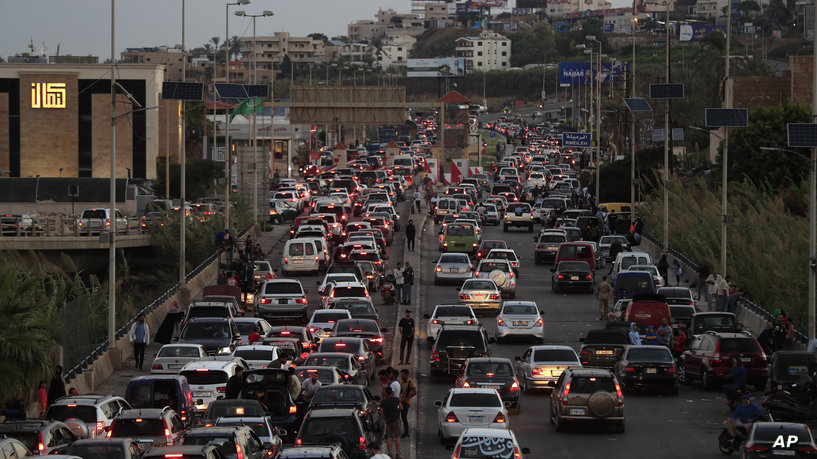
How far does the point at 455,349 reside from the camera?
A: 114ft

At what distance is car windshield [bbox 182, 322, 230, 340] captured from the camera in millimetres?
36625

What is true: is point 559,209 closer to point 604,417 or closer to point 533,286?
point 533,286

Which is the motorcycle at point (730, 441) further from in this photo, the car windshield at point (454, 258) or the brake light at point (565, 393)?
the car windshield at point (454, 258)

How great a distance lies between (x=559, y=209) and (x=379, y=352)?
42491 mm

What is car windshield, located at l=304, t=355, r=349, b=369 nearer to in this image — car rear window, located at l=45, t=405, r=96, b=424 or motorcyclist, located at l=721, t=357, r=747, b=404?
car rear window, located at l=45, t=405, r=96, b=424

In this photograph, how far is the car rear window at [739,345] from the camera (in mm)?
32656

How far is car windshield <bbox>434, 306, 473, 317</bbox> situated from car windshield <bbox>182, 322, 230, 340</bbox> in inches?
256

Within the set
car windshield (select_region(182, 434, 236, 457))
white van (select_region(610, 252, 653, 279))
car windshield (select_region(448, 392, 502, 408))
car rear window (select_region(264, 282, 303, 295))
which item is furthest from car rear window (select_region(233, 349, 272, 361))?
white van (select_region(610, 252, 653, 279))

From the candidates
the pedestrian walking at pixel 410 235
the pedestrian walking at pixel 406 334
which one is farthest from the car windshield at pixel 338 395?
the pedestrian walking at pixel 410 235

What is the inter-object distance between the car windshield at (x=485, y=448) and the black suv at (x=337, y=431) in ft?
5.62

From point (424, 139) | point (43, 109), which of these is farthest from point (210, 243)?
point (424, 139)

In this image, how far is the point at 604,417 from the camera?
27.9m

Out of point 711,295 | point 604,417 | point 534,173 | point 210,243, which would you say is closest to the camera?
point 604,417

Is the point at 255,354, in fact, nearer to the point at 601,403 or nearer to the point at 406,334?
the point at 406,334
